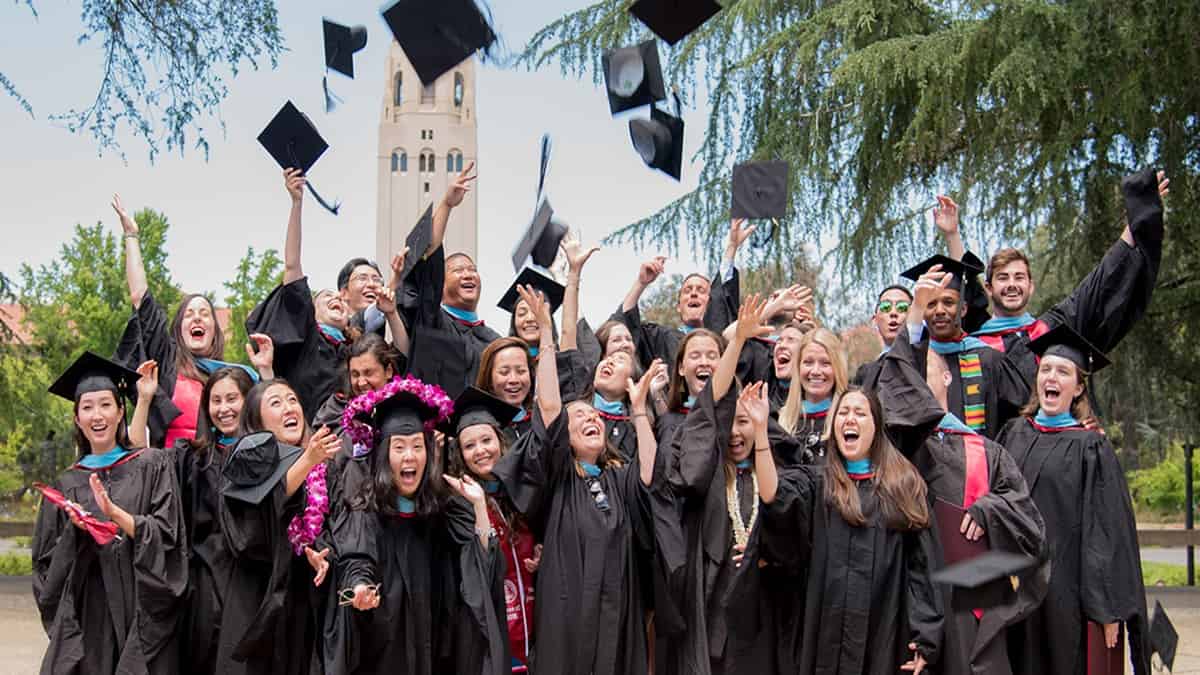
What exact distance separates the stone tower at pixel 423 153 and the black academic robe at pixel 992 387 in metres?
64.4

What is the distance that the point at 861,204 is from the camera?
10.8 m

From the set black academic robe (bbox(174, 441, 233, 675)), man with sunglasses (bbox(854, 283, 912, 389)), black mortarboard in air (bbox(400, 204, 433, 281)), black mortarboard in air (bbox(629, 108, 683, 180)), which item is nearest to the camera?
black academic robe (bbox(174, 441, 233, 675))

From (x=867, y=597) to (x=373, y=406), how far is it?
232cm

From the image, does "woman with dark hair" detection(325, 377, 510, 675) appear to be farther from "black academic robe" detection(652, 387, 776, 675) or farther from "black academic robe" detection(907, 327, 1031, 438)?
"black academic robe" detection(907, 327, 1031, 438)

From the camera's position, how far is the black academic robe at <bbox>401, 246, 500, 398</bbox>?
7066 millimetres

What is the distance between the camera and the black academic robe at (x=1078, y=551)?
623cm

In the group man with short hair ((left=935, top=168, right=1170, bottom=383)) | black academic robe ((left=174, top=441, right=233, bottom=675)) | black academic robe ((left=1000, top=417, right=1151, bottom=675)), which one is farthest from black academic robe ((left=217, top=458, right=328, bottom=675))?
man with short hair ((left=935, top=168, right=1170, bottom=383))

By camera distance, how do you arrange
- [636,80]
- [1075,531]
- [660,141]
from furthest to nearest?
[636,80] → [660,141] → [1075,531]

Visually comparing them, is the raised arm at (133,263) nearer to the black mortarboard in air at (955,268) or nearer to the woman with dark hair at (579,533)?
the woman with dark hair at (579,533)

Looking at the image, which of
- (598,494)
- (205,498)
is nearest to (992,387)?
(598,494)

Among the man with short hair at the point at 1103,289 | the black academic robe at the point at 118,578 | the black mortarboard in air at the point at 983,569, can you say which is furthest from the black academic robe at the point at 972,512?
the black academic robe at the point at 118,578

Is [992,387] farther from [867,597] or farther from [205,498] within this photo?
[205,498]

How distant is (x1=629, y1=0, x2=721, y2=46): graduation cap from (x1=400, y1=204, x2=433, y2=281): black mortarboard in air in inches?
76.2

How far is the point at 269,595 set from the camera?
5906 mm
